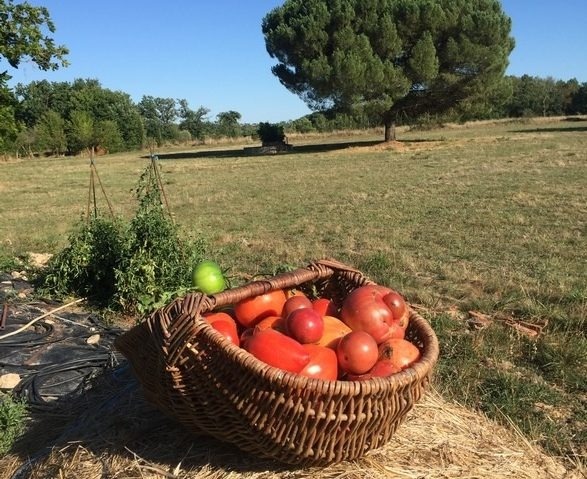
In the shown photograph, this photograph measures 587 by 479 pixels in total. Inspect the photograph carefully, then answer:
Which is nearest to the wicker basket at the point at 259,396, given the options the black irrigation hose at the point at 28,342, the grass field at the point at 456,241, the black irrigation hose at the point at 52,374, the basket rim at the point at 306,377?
the basket rim at the point at 306,377

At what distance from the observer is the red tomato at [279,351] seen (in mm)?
1821

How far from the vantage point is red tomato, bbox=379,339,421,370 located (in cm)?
192

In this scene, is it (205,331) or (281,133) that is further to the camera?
(281,133)

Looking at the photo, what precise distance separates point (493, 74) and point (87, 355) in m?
30.2

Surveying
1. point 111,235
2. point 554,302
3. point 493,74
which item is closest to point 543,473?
point 554,302

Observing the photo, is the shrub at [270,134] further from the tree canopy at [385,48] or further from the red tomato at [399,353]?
the red tomato at [399,353]

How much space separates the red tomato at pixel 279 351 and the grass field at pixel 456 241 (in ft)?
5.63

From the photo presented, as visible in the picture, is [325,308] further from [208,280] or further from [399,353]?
[208,280]

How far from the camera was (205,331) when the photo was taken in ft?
6.03

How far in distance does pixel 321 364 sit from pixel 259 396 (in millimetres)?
240

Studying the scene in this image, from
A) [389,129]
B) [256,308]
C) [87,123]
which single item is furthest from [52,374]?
[87,123]

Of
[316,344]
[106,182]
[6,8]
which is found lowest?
[106,182]

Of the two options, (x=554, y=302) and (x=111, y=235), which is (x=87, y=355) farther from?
(x=554, y=302)

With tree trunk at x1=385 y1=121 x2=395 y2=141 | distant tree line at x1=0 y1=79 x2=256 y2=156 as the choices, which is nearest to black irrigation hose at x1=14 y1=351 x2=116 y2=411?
tree trunk at x1=385 y1=121 x2=395 y2=141
